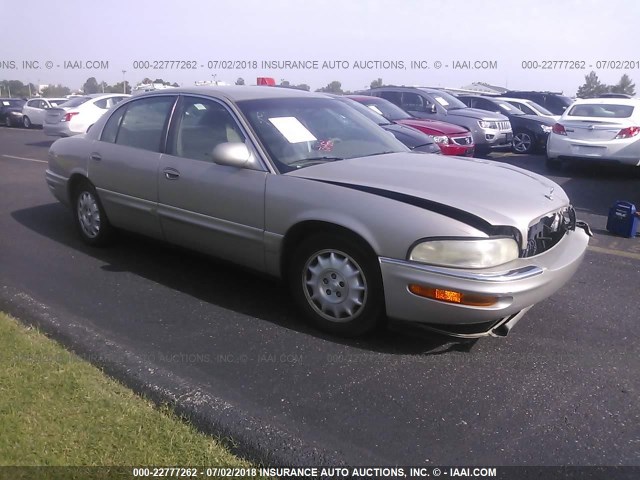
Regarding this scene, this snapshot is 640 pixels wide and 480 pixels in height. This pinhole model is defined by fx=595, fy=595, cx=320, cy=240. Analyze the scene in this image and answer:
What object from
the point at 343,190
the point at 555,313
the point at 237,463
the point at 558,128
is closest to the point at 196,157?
the point at 343,190

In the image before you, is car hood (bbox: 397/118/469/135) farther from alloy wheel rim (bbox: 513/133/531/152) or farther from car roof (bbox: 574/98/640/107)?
alloy wheel rim (bbox: 513/133/531/152)

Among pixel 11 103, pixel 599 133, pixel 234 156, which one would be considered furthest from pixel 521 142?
pixel 11 103

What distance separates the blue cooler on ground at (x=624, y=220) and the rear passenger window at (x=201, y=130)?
4.37 meters

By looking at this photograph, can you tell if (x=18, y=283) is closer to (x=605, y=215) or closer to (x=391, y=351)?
(x=391, y=351)

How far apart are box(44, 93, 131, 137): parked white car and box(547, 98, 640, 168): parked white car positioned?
10220 mm

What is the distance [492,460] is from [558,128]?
32.8ft

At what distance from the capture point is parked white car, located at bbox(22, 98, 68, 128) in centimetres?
2293

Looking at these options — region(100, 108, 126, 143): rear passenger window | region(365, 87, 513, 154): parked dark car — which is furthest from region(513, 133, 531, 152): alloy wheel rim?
region(100, 108, 126, 143): rear passenger window

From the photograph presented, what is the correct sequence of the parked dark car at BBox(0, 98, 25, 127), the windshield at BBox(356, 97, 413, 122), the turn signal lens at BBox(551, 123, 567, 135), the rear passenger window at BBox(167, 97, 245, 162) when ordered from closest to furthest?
the rear passenger window at BBox(167, 97, 245, 162) < the windshield at BBox(356, 97, 413, 122) < the turn signal lens at BBox(551, 123, 567, 135) < the parked dark car at BBox(0, 98, 25, 127)

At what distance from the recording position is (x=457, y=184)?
3641 millimetres

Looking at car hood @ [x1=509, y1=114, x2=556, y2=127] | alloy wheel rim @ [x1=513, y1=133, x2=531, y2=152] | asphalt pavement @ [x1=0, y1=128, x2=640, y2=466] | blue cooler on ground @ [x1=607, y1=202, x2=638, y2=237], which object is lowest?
asphalt pavement @ [x1=0, y1=128, x2=640, y2=466]

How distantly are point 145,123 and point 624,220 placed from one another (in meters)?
4.96

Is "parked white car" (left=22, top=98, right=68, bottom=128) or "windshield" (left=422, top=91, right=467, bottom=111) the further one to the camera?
"parked white car" (left=22, top=98, right=68, bottom=128)

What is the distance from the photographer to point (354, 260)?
3.55m
